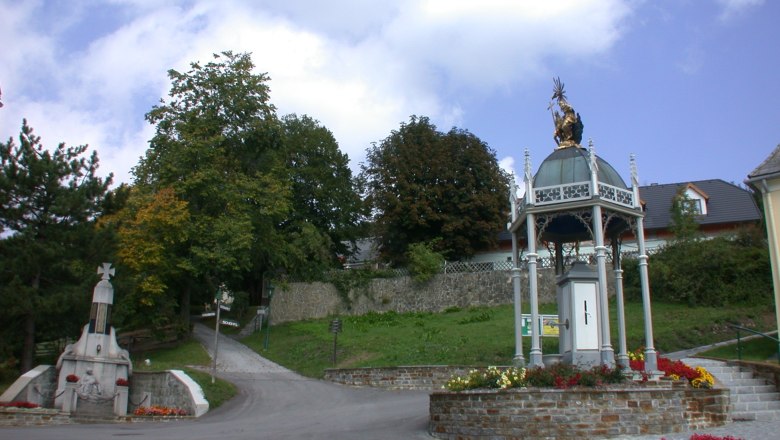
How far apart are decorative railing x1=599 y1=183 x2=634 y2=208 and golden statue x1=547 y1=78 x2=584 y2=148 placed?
195cm

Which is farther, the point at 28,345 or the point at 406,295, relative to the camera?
the point at 406,295

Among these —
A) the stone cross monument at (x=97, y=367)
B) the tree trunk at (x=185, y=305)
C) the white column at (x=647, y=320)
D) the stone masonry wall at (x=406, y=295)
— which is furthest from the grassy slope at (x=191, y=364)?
the white column at (x=647, y=320)

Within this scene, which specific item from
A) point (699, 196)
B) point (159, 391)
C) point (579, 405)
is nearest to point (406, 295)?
point (159, 391)

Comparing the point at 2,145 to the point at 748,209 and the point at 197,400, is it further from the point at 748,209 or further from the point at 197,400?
the point at 748,209

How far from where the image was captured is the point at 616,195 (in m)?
16.1

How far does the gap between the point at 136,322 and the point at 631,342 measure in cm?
2316

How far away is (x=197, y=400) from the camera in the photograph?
2158 centimetres

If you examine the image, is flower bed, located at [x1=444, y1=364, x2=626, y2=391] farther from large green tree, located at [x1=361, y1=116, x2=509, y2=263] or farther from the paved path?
large green tree, located at [x1=361, y1=116, x2=509, y2=263]

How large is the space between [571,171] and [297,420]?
9.45 meters

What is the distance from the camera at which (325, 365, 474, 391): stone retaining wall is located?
2289 centimetres

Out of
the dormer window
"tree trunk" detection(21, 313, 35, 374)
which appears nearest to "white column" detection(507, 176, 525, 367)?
"tree trunk" detection(21, 313, 35, 374)

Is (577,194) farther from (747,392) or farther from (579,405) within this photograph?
(747,392)

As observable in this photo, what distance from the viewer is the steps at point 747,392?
13.6 m

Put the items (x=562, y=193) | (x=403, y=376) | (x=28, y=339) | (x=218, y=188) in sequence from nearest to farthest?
(x=562, y=193), (x=403, y=376), (x=28, y=339), (x=218, y=188)
